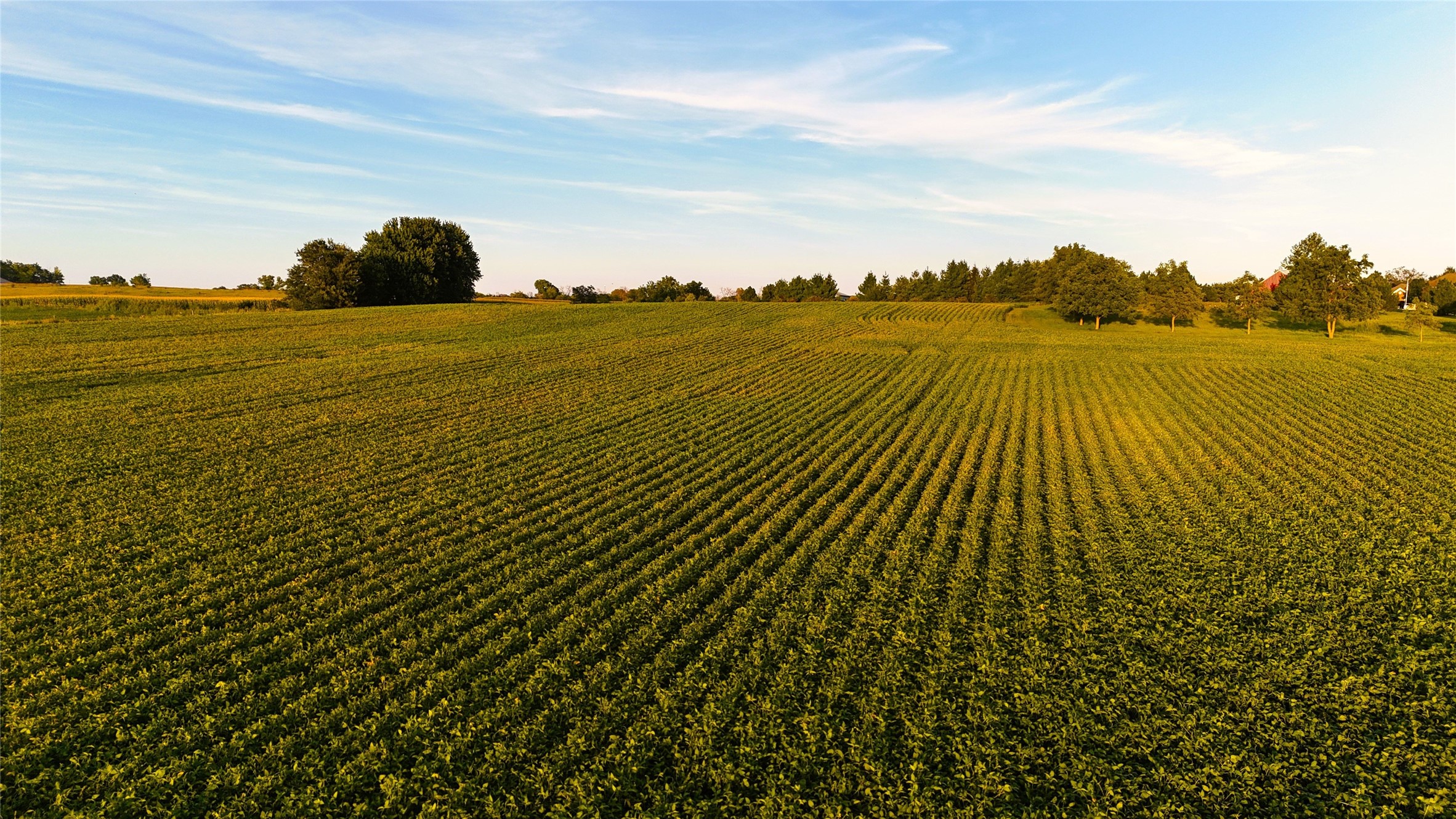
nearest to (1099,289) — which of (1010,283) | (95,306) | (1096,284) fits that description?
(1096,284)

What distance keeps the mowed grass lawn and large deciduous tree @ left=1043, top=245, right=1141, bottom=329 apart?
43.9 metres

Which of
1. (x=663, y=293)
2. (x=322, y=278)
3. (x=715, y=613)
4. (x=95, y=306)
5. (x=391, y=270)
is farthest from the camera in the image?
(x=663, y=293)

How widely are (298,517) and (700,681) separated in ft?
31.9

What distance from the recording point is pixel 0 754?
21.2 ft

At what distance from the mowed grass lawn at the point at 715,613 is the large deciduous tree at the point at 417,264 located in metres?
45.5

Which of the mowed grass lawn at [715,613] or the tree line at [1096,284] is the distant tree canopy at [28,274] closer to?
the tree line at [1096,284]

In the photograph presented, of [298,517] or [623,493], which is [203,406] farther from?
A: [623,493]

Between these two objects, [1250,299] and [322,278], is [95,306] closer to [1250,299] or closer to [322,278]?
[322,278]

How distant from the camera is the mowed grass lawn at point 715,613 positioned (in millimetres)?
6297

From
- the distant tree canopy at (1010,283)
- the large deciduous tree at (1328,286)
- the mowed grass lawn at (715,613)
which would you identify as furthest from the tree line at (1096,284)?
the mowed grass lawn at (715,613)

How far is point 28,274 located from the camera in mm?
79688

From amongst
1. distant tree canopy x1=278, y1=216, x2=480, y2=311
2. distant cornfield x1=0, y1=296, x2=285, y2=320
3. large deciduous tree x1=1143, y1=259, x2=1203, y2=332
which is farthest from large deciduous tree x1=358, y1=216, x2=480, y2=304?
large deciduous tree x1=1143, y1=259, x2=1203, y2=332

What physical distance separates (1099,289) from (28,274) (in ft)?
435

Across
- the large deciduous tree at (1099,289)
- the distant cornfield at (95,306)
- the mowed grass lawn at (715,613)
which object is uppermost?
the large deciduous tree at (1099,289)
